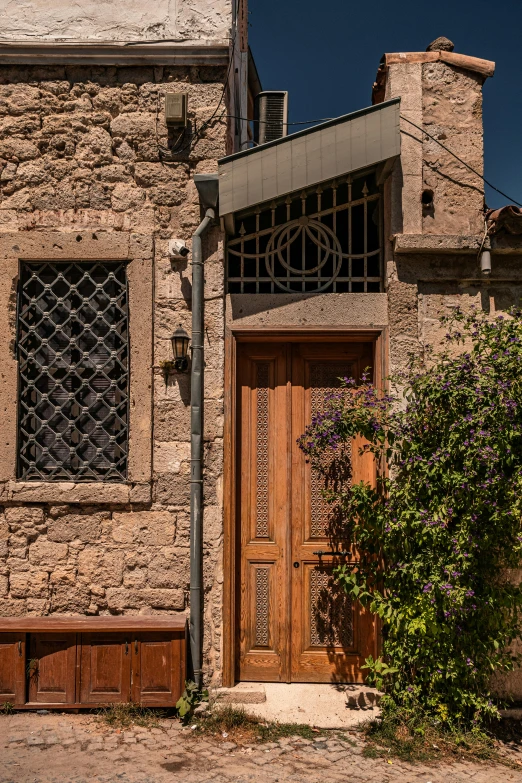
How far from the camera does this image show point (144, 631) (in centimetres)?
434

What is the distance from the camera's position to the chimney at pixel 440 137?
4852mm

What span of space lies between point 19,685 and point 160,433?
6.55 feet

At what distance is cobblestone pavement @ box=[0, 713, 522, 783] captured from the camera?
145 inches

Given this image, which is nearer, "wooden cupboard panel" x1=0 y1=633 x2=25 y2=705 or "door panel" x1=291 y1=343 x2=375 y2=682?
"wooden cupboard panel" x1=0 y1=633 x2=25 y2=705

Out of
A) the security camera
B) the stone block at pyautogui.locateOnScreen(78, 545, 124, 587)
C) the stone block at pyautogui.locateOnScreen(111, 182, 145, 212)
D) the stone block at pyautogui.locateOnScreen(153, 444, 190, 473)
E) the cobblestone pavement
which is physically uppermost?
the stone block at pyautogui.locateOnScreen(111, 182, 145, 212)

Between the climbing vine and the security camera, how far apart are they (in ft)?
5.19

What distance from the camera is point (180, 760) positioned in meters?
3.86

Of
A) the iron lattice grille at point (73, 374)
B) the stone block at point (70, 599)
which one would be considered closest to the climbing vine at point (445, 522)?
the iron lattice grille at point (73, 374)

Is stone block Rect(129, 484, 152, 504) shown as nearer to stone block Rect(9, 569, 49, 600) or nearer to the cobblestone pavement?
stone block Rect(9, 569, 49, 600)

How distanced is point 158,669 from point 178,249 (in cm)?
306

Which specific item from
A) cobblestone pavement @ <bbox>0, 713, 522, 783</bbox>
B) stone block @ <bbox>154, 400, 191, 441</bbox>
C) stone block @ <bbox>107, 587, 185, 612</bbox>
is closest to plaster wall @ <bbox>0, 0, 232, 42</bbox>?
stone block @ <bbox>154, 400, 191, 441</bbox>

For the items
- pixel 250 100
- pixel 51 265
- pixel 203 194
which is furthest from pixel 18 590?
pixel 250 100

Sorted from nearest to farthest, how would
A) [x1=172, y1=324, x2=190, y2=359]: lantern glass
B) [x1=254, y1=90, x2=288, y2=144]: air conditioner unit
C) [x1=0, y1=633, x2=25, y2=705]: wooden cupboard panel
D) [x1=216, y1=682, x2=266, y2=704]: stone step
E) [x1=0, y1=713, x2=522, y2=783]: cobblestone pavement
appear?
1. [x1=0, y1=713, x2=522, y2=783]: cobblestone pavement
2. [x1=0, y1=633, x2=25, y2=705]: wooden cupboard panel
3. [x1=216, y1=682, x2=266, y2=704]: stone step
4. [x1=172, y1=324, x2=190, y2=359]: lantern glass
5. [x1=254, y1=90, x2=288, y2=144]: air conditioner unit

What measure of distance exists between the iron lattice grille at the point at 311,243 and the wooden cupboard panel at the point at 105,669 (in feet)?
9.10
